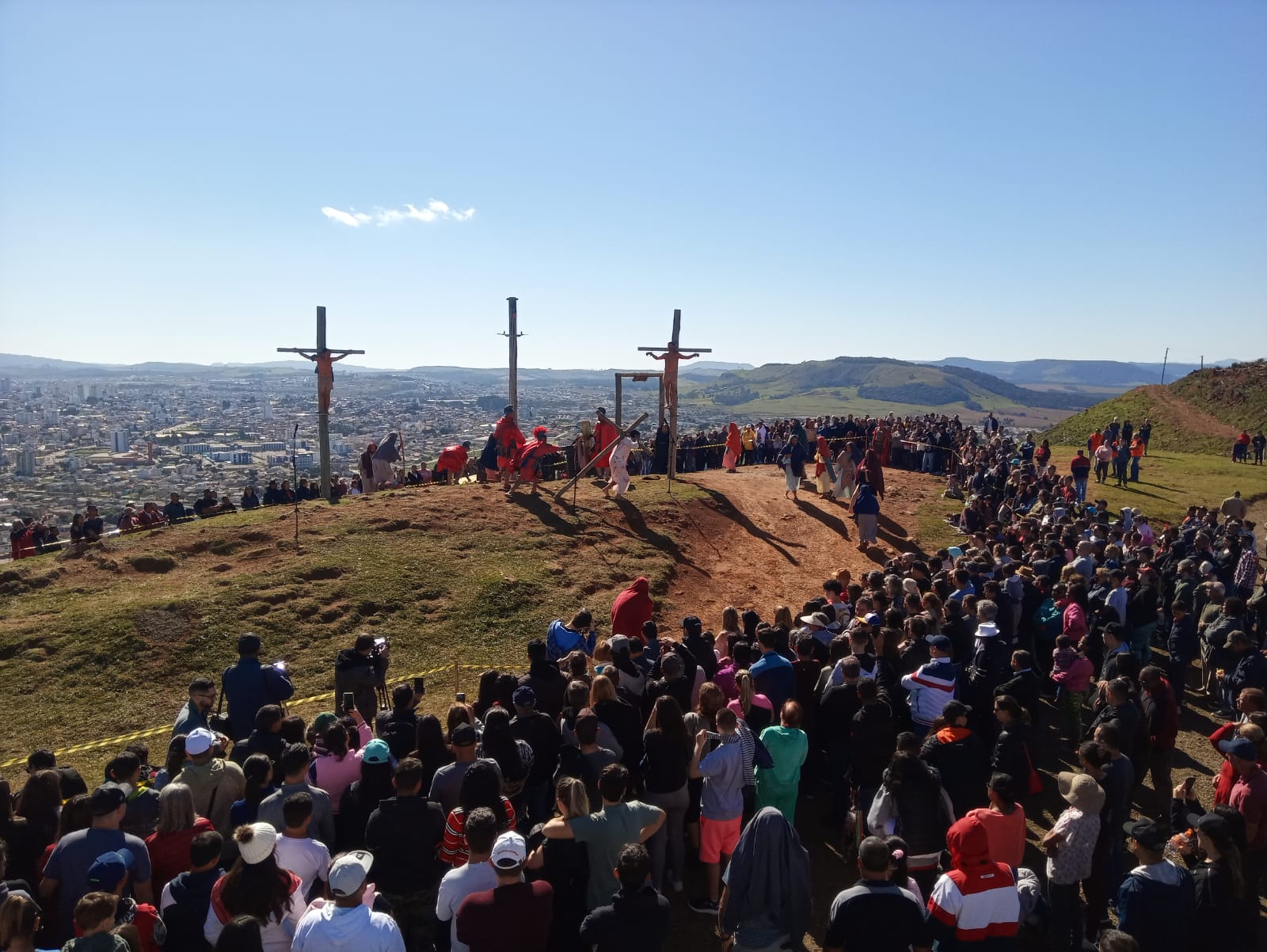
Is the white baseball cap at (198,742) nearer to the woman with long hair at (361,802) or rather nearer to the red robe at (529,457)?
the woman with long hair at (361,802)

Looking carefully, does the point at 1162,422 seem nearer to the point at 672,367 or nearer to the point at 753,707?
the point at 672,367

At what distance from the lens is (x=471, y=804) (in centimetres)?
525

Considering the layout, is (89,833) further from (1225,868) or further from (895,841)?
(1225,868)

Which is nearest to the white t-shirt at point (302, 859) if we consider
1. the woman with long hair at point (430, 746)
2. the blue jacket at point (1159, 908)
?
the woman with long hair at point (430, 746)

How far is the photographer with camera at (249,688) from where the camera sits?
793cm

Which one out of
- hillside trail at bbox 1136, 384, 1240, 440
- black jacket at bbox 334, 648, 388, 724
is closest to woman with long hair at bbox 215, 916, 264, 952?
black jacket at bbox 334, 648, 388, 724

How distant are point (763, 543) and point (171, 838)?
1628 cm

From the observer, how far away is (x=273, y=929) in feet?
14.8

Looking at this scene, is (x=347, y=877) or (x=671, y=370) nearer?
(x=347, y=877)

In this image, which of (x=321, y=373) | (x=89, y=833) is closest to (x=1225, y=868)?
(x=89, y=833)

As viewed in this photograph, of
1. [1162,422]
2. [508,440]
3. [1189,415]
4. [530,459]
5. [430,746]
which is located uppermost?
[1189,415]

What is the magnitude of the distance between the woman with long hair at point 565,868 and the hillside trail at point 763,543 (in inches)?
405

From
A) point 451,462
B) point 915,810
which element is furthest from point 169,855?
Answer: point 451,462

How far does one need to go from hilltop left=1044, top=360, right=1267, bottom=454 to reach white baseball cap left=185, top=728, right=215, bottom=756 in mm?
46771
